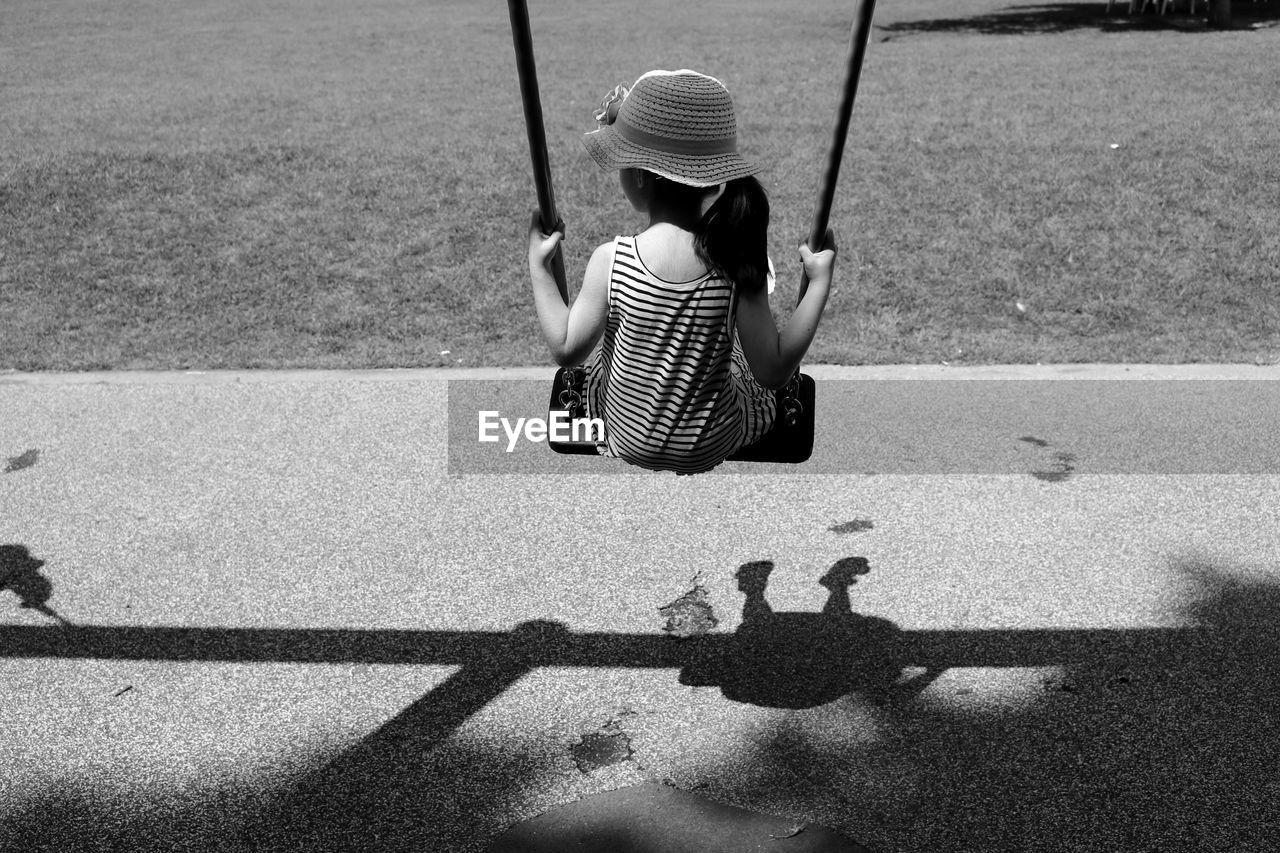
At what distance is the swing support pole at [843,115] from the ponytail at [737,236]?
177mm

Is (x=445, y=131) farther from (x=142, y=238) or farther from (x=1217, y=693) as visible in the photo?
(x=1217, y=693)

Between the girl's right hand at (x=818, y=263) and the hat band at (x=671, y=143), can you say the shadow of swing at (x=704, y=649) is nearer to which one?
the girl's right hand at (x=818, y=263)

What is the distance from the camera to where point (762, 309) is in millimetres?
2654

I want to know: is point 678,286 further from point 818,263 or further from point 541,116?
point 541,116

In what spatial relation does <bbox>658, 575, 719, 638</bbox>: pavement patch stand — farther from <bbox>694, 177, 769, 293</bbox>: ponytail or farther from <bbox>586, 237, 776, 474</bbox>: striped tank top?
<bbox>694, 177, 769, 293</bbox>: ponytail

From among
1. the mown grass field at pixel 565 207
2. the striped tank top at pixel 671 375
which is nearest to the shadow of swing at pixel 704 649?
the striped tank top at pixel 671 375

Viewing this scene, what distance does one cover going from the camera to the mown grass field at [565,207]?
6699 millimetres

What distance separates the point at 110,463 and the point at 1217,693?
4.21 m

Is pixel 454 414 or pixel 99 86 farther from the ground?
pixel 99 86

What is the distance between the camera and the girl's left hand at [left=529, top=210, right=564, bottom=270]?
275 cm

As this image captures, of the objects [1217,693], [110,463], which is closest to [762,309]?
[1217,693]

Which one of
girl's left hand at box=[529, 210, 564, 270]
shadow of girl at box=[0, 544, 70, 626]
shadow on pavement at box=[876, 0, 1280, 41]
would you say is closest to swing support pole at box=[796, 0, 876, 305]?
girl's left hand at box=[529, 210, 564, 270]

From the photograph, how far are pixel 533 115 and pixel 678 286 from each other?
1.58 ft

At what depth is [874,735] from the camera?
3.10 meters
